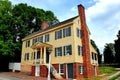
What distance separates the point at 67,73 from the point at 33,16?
90.6ft

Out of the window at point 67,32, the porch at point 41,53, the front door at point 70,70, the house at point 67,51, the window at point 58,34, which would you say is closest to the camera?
the front door at point 70,70

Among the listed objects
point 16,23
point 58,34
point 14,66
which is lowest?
point 14,66

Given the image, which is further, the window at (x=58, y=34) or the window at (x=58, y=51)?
the window at (x=58, y=34)

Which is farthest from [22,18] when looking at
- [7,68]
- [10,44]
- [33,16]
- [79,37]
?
[79,37]

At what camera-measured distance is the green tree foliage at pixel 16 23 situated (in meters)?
38.4

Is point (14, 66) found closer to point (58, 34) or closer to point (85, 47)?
point (58, 34)

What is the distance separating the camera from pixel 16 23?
42.5 m

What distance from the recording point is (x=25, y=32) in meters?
44.6

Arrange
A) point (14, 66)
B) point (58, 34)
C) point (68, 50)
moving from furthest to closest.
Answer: point (14, 66) → point (58, 34) → point (68, 50)

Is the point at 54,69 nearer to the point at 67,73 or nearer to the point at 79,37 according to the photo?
the point at 67,73

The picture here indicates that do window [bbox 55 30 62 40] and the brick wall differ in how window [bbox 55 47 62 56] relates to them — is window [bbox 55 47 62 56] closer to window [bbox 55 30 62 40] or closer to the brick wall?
window [bbox 55 30 62 40]

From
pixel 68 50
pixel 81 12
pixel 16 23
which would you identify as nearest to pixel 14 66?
pixel 16 23

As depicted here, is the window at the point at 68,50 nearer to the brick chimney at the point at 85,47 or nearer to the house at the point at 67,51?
the house at the point at 67,51

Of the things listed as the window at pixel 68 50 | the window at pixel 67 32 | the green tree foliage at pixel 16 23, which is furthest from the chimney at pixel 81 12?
the green tree foliage at pixel 16 23
